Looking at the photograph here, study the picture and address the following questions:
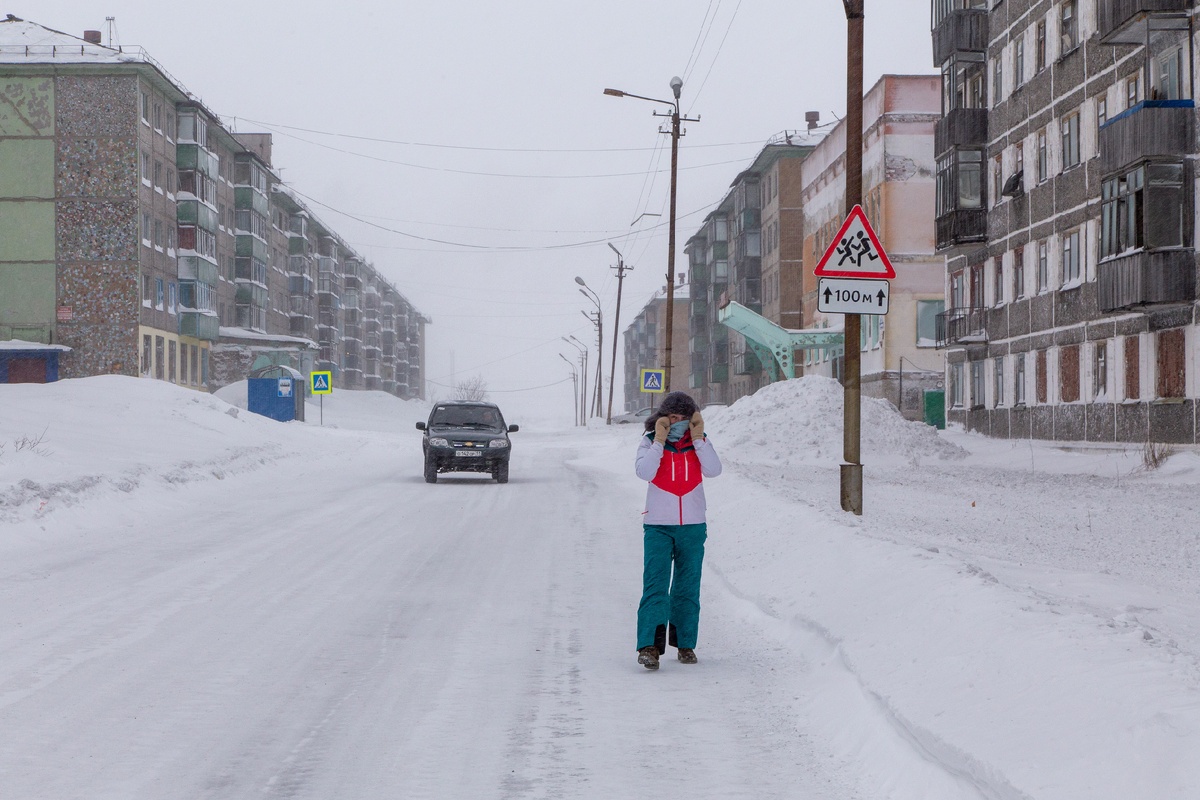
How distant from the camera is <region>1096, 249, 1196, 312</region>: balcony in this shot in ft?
88.0

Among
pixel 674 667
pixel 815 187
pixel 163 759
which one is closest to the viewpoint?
pixel 163 759

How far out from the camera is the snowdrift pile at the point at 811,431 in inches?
1248

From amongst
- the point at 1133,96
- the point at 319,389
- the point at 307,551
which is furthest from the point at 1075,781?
the point at 319,389

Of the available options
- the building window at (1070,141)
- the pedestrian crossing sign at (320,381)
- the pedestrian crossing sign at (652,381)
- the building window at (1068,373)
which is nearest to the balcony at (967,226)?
the building window at (1070,141)

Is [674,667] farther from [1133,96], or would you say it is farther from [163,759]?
[1133,96]

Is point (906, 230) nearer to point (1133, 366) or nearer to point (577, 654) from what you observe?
point (1133, 366)

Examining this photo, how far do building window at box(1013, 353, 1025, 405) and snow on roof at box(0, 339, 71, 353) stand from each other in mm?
41272

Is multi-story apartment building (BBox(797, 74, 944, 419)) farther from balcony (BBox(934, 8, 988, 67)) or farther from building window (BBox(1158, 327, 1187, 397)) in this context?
building window (BBox(1158, 327, 1187, 397))

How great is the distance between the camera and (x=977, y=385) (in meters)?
42.4

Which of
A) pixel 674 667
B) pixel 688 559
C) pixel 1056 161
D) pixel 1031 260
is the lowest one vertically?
pixel 674 667

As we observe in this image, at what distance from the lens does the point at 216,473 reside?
77.7ft

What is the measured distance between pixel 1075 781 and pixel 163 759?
11.8 ft

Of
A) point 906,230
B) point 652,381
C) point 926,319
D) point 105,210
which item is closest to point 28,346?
point 105,210

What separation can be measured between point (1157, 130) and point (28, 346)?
159 feet
